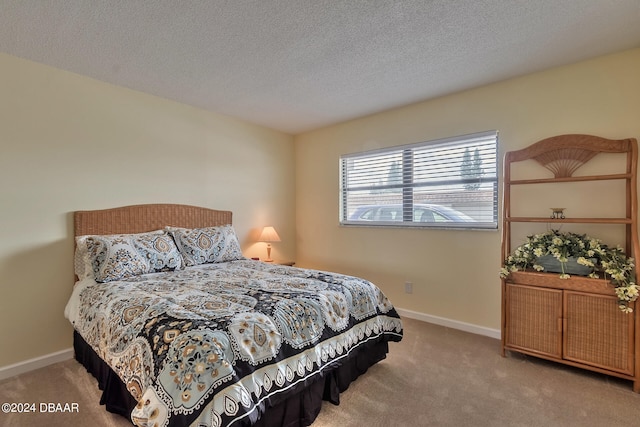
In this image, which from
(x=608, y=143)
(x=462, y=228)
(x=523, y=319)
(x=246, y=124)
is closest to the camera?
(x=608, y=143)

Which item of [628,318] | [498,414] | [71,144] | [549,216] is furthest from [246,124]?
[628,318]

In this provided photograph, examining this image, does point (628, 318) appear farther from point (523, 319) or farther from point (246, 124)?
point (246, 124)

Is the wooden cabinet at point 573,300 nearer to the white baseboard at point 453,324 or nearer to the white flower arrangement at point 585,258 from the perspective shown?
the white flower arrangement at point 585,258

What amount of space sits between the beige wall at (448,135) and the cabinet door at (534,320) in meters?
0.43

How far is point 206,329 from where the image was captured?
1456 millimetres

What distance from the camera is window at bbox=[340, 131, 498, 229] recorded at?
10.1 feet

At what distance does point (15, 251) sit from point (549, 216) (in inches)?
169

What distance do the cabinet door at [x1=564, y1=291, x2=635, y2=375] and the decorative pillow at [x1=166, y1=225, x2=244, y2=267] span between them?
290cm

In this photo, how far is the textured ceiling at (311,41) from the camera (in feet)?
6.04

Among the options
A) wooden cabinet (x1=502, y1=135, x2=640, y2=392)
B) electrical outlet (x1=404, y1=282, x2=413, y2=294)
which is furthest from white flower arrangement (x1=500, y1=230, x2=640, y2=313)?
electrical outlet (x1=404, y1=282, x2=413, y2=294)

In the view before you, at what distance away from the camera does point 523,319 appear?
2475 mm

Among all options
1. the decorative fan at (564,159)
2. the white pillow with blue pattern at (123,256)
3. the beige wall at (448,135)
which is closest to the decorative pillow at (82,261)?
the white pillow with blue pattern at (123,256)

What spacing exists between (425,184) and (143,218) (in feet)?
9.64

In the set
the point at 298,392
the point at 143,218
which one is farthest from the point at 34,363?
the point at 298,392
